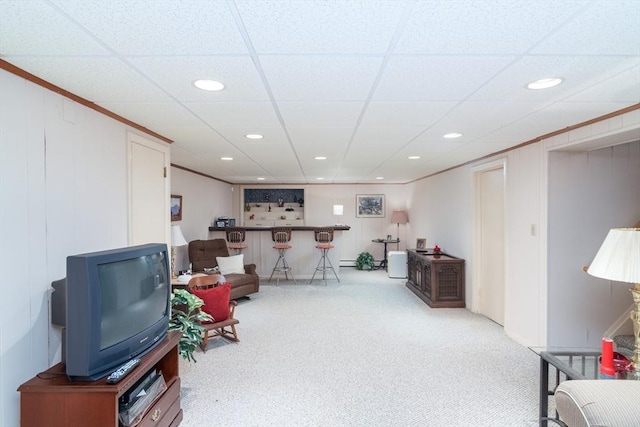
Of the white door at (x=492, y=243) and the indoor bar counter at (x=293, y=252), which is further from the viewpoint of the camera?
the indoor bar counter at (x=293, y=252)

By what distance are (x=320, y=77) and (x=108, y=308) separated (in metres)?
1.63

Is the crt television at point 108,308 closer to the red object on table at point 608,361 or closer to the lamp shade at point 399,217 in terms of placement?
the red object on table at point 608,361

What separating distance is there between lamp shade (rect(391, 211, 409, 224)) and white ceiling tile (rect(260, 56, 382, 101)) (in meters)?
6.55

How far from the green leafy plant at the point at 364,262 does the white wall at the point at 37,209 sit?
6.62 meters

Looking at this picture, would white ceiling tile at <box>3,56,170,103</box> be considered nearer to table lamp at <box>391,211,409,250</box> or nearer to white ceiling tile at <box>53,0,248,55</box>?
white ceiling tile at <box>53,0,248,55</box>

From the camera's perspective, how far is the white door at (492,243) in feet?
14.4

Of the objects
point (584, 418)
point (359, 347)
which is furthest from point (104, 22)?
point (359, 347)

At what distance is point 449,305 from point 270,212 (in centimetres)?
559

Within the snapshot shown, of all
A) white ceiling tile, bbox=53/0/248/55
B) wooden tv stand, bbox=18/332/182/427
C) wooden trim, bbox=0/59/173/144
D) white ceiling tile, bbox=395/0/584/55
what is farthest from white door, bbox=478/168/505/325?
wooden tv stand, bbox=18/332/182/427

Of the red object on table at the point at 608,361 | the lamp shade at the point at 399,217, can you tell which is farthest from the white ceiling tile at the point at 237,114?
the lamp shade at the point at 399,217

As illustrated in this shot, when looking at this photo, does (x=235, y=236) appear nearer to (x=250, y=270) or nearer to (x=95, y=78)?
(x=250, y=270)

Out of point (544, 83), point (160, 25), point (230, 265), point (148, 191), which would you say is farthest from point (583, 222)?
point (230, 265)

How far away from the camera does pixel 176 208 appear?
536 centimetres

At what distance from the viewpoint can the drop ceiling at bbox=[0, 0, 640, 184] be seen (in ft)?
4.05
